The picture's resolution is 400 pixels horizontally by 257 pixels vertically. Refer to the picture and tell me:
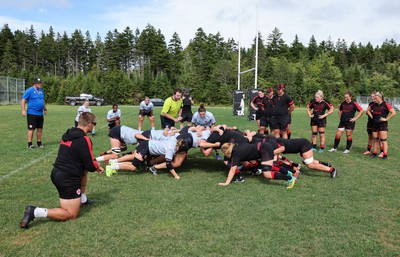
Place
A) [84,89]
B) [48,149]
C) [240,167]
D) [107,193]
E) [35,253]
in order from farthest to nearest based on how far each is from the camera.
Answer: [84,89], [48,149], [240,167], [107,193], [35,253]

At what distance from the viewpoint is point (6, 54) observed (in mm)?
78500

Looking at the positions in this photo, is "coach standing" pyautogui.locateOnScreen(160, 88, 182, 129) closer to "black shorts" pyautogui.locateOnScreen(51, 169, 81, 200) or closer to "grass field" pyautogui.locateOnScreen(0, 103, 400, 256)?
"grass field" pyautogui.locateOnScreen(0, 103, 400, 256)

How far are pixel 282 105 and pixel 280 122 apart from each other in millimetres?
511

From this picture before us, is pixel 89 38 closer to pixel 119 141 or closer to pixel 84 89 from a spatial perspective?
pixel 84 89

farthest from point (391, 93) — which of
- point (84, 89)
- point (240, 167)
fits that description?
point (240, 167)

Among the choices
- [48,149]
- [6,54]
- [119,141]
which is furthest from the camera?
[6,54]

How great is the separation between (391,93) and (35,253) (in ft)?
242

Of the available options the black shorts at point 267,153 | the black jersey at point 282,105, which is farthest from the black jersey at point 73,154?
the black jersey at point 282,105

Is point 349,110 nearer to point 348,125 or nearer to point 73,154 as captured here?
point 348,125

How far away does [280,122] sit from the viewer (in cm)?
994

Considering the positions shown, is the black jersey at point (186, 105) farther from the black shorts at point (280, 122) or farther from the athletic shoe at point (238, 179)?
the athletic shoe at point (238, 179)

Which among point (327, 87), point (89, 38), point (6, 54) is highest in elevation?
point (89, 38)

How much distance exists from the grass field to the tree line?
170ft

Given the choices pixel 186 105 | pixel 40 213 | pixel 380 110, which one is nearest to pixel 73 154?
pixel 40 213
